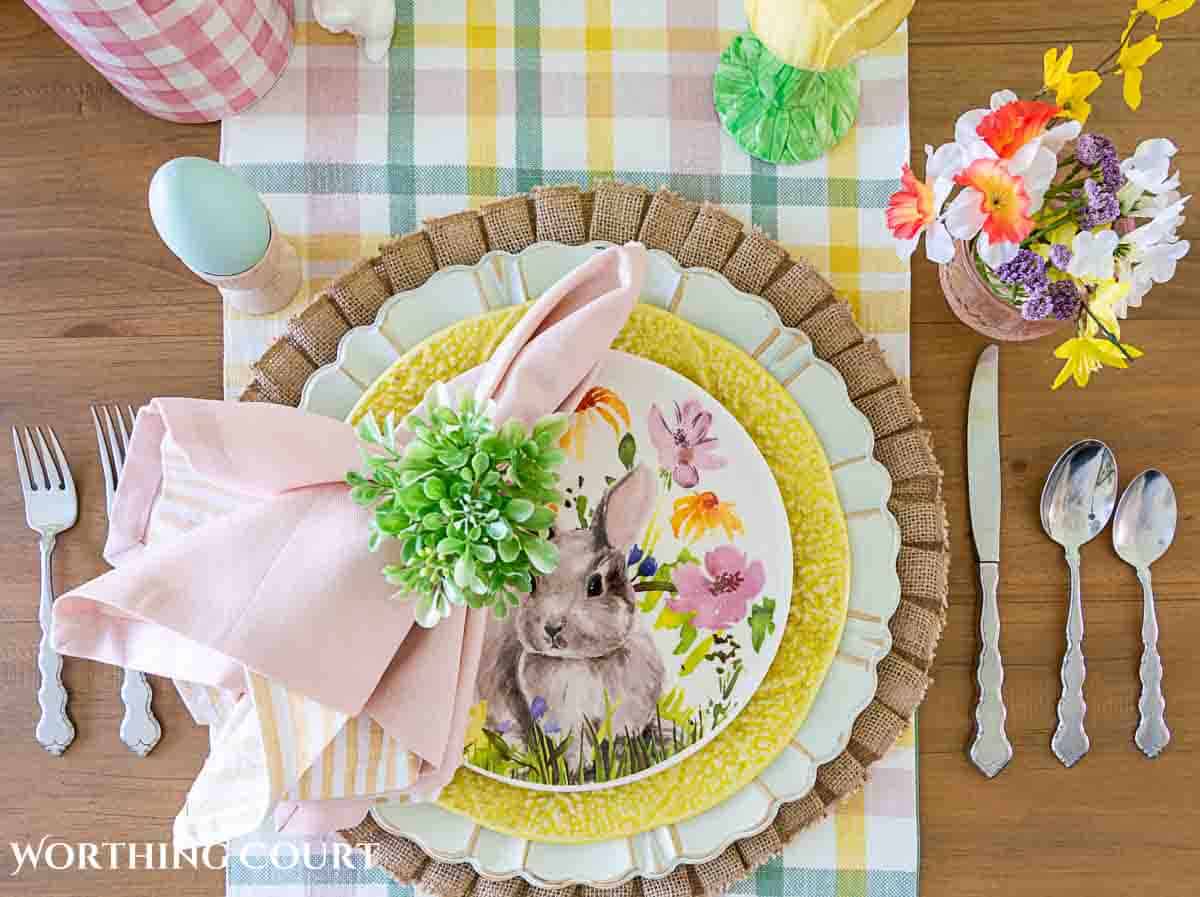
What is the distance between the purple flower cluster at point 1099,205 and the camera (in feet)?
1.78

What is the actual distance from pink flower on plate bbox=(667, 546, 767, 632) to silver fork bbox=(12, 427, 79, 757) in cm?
45

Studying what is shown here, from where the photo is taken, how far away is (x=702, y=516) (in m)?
0.68

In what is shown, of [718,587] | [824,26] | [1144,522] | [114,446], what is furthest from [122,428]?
[1144,522]

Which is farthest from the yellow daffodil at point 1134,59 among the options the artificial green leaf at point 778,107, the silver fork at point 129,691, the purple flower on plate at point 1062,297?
the silver fork at point 129,691

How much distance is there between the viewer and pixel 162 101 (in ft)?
2.33

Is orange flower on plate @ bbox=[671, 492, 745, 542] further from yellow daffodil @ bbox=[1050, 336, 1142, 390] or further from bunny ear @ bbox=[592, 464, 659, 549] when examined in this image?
yellow daffodil @ bbox=[1050, 336, 1142, 390]

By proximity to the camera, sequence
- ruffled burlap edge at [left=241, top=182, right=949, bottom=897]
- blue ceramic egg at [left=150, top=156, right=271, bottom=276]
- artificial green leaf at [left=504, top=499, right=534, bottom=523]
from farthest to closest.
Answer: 1. ruffled burlap edge at [left=241, top=182, right=949, bottom=897]
2. blue ceramic egg at [left=150, top=156, right=271, bottom=276]
3. artificial green leaf at [left=504, top=499, right=534, bottom=523]

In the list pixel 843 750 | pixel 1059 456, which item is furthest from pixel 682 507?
pixel 1059 456

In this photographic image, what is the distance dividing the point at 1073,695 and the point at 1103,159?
0.40 m

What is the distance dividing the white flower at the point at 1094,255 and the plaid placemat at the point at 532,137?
0.22 m

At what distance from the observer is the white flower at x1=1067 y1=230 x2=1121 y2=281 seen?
520 mm

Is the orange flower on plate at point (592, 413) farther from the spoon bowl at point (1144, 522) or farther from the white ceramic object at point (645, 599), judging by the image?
the spoon bowl at point (1144, 522)

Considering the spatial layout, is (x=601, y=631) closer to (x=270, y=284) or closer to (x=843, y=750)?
(x=843, y=750)

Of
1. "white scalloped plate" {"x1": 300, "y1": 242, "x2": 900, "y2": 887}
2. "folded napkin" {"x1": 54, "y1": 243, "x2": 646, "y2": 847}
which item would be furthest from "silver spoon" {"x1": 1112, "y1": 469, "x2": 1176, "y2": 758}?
"folded napkin" {"x1": 54, "y1": 243, "x2": 646, "y2": 847}
